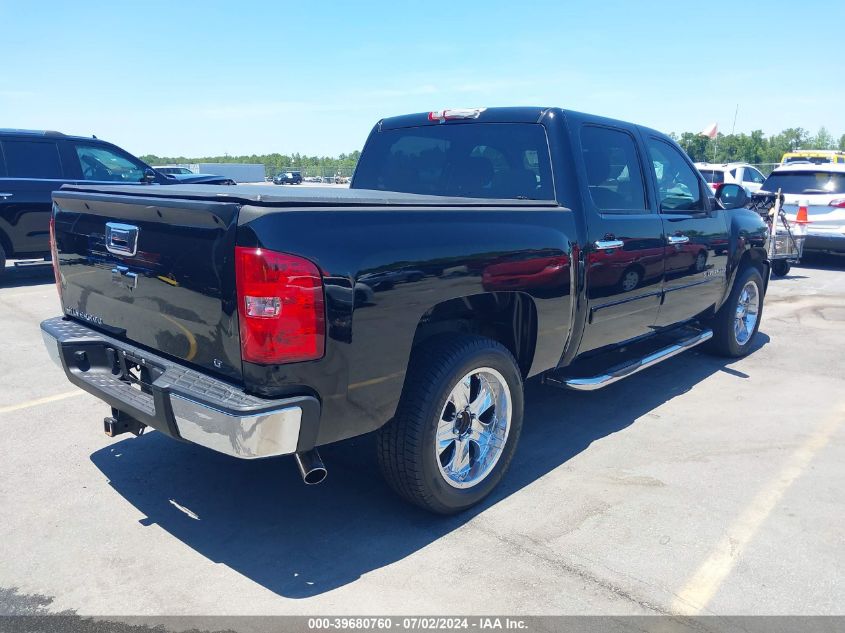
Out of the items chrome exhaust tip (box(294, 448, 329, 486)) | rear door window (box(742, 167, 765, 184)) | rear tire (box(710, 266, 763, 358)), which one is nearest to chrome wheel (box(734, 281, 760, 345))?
rear tire (box(710, 266, 763, 358))

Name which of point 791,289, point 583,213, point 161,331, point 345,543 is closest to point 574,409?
point 583,213

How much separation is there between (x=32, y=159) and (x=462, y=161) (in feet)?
24.2

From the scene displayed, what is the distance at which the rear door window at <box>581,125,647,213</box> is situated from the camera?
4.05 m

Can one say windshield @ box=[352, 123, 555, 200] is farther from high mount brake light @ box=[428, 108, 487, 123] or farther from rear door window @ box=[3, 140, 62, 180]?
rear door window @ box=[3, 140, 62, 180]

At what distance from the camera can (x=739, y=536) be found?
3.12m

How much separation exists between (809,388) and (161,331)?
4.97 meters

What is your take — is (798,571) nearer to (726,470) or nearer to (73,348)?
(726,470)

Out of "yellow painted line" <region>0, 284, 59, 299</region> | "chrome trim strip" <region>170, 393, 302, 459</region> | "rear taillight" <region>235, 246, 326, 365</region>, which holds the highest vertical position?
"rear taillight" <region>235, 246, 326, 365</region>

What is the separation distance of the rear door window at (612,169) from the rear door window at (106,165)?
773 cm

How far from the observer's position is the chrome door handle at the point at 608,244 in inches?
151

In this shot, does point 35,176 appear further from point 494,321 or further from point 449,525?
point 449,525

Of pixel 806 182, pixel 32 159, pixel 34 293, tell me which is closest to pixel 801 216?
pixel 806 182

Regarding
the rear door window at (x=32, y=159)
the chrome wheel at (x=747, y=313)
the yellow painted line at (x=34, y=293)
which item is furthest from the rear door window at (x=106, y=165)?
the chrome wheel at (x=747, y=313)

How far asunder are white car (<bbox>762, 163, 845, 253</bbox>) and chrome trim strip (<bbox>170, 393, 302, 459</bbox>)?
1147 centimetres
